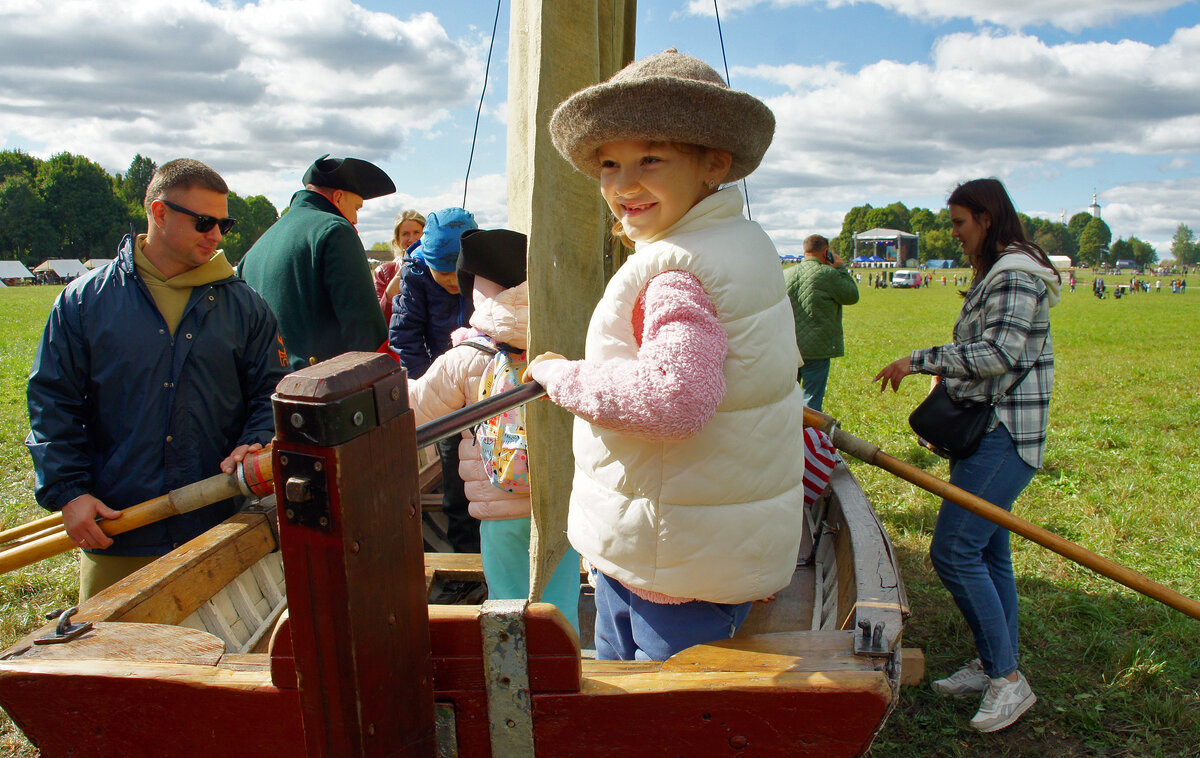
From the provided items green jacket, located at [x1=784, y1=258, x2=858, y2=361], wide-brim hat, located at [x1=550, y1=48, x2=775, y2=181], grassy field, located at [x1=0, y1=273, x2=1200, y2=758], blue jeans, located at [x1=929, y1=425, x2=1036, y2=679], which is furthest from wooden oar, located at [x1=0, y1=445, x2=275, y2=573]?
green jacket, located at [x1=784, y1=258, x2=858, y2=361]

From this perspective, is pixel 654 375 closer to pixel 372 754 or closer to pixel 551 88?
pixel 372 754

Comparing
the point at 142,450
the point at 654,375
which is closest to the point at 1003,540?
the point at 654,375

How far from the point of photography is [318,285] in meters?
3.63

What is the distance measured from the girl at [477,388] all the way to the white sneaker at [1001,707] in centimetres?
170

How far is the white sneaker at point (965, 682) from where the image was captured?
3.20 m

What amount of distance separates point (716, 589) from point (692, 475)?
26cm

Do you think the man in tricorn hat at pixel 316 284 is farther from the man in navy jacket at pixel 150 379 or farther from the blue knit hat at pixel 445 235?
the man in navy jacket at pixel 150 379

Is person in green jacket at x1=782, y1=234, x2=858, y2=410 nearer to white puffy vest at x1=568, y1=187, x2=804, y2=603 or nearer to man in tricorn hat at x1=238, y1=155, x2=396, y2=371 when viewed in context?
man in tricorn hat at x1=238, y1=155, x2=396, y2=371

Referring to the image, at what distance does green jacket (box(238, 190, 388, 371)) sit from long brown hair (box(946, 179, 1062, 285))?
2.60 meters

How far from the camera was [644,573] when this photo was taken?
155 cm

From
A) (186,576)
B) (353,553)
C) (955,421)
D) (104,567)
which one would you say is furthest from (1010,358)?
(104,567)

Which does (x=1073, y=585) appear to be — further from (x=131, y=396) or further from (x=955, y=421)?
(x=131, y=396)

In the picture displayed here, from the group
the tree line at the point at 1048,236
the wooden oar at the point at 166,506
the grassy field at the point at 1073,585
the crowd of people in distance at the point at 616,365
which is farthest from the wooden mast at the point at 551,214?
the tree line at the point at 1048,236

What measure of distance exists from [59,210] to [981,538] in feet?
334
